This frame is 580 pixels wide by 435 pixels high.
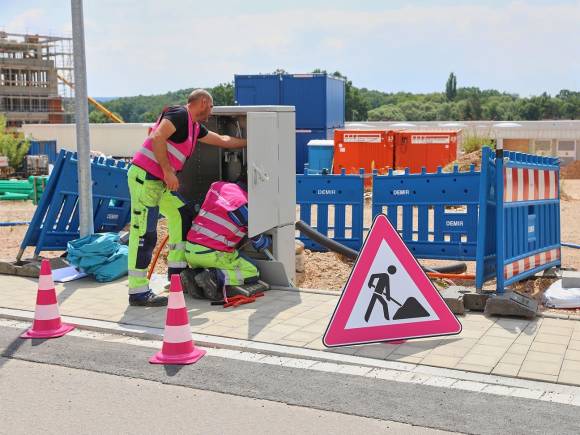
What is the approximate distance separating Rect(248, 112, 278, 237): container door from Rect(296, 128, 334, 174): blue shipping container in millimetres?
20312

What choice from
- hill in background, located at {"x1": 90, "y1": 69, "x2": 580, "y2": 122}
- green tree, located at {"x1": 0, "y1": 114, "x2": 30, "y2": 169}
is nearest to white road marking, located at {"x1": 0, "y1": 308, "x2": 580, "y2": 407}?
green tree, located at {"x1": 0, "y1": 114, "x2": 30, "y2": 169}

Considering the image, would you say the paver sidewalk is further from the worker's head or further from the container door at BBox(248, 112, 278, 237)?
the worker's head

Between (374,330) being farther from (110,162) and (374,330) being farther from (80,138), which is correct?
(110,162)

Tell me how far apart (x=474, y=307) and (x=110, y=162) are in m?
5.48

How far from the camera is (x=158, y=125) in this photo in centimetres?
746

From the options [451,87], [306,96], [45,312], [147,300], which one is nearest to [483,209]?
[147,300]

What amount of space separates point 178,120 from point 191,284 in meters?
1.72

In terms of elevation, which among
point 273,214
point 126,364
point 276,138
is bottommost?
point 126,364

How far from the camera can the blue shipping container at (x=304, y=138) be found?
2872 centimetres

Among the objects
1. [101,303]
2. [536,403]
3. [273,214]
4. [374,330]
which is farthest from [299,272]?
[536,403]

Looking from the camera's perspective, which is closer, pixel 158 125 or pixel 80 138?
pixel 158 125

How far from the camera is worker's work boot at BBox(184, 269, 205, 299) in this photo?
795 cm

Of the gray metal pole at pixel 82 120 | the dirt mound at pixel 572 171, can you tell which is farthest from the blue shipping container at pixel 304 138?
the gray metal pole at pixel 82 120

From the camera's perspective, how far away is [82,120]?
9.09m
